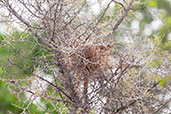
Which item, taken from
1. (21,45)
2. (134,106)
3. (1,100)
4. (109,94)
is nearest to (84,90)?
(109,94)

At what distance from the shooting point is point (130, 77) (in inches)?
48.4

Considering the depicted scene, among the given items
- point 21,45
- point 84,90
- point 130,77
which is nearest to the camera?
point 130,77

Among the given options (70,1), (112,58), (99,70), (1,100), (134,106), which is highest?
(1,100)

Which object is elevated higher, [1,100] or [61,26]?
[1,100]

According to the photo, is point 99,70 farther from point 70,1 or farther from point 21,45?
point 21,45

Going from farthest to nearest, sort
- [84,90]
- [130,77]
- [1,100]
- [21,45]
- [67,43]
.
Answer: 1. [1,100]
2. [21,45]
3. [84,90]
4. [130,77]
5. [67,43]

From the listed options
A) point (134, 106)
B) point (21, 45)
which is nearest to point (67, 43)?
point (134, 106)

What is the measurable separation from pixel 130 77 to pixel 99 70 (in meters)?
0.15

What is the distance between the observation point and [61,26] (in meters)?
1.27

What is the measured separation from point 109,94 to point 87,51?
Answer: 0.76ft

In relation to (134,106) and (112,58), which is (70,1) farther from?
(134,106)

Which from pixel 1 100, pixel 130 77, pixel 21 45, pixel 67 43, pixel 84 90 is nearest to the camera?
pixel 67 43

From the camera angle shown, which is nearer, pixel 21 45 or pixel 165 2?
pixel 165 2

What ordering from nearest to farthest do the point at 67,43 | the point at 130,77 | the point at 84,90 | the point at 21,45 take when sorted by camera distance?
the point at 67,43 → the point at 130,77 → the point at 84,90 → the point at 21,45
